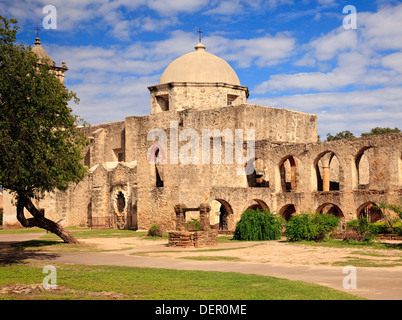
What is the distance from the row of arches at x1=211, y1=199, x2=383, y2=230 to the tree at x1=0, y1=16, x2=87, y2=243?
11323 millimetres

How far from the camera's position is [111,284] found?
951cm

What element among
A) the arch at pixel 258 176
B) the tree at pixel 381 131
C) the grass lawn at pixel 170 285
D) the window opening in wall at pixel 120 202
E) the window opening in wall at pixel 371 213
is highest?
the tree at pixel 381 131

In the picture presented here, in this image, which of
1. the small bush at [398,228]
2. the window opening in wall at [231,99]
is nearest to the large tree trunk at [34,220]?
the small bush at [398,228]

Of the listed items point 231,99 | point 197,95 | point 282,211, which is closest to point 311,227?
point 282,211

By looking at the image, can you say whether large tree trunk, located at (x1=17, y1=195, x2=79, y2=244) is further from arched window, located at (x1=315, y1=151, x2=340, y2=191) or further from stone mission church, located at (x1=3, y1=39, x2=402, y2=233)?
arched window, located at (x1=315, y1=151, x2=340, y2=191)

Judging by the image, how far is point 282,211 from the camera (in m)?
27.0

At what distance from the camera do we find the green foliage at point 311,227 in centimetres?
1822

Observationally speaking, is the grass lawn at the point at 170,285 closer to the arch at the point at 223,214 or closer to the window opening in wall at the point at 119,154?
the arch at the point at 223,214

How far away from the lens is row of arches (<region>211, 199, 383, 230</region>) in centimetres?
2494

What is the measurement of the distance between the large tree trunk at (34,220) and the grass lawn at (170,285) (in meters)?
4.97

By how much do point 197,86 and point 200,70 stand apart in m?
1.26

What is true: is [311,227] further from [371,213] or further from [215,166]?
[371,213]
